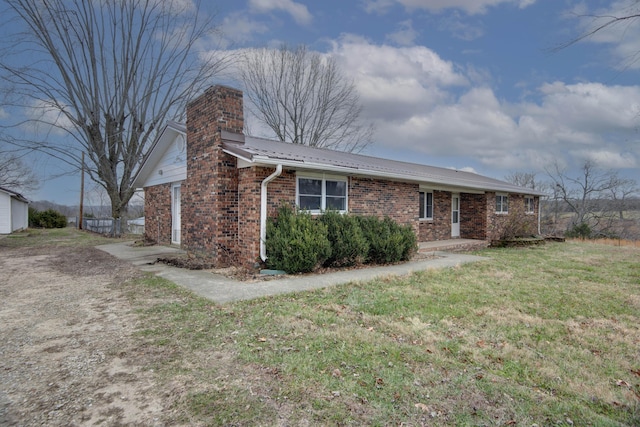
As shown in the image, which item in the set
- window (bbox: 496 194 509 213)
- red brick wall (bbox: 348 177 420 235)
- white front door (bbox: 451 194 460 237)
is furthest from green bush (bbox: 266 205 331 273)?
window (bbox: 496 194 509 213)

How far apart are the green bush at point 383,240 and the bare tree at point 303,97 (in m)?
16.5

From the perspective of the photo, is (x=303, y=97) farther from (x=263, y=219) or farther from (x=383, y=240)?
(x=263, y=219)

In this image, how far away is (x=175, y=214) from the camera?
1231cm

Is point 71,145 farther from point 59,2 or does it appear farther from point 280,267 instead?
point 280,267

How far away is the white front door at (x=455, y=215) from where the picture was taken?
50.0ft

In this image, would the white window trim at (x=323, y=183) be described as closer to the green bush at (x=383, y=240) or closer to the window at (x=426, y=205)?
the green bush at (x=383, y=240)

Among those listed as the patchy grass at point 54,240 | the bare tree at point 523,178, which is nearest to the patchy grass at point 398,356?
the patchy grass at point 54,240

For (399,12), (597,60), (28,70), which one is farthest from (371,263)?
(28,70)

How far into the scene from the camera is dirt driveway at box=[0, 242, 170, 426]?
2494 millimetres

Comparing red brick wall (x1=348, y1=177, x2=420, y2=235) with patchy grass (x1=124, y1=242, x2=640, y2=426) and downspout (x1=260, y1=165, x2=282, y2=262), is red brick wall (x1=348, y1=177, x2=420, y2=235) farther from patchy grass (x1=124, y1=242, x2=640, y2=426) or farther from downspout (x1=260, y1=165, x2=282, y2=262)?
patchy grass (x1=124, y1=242, x2=640, y2=426)

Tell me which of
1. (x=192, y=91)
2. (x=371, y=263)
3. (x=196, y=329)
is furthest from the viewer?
(x=192, y=91)

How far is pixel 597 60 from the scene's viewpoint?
6570 mm

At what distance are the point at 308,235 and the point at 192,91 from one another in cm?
2147

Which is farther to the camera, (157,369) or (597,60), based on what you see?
(597,60)
